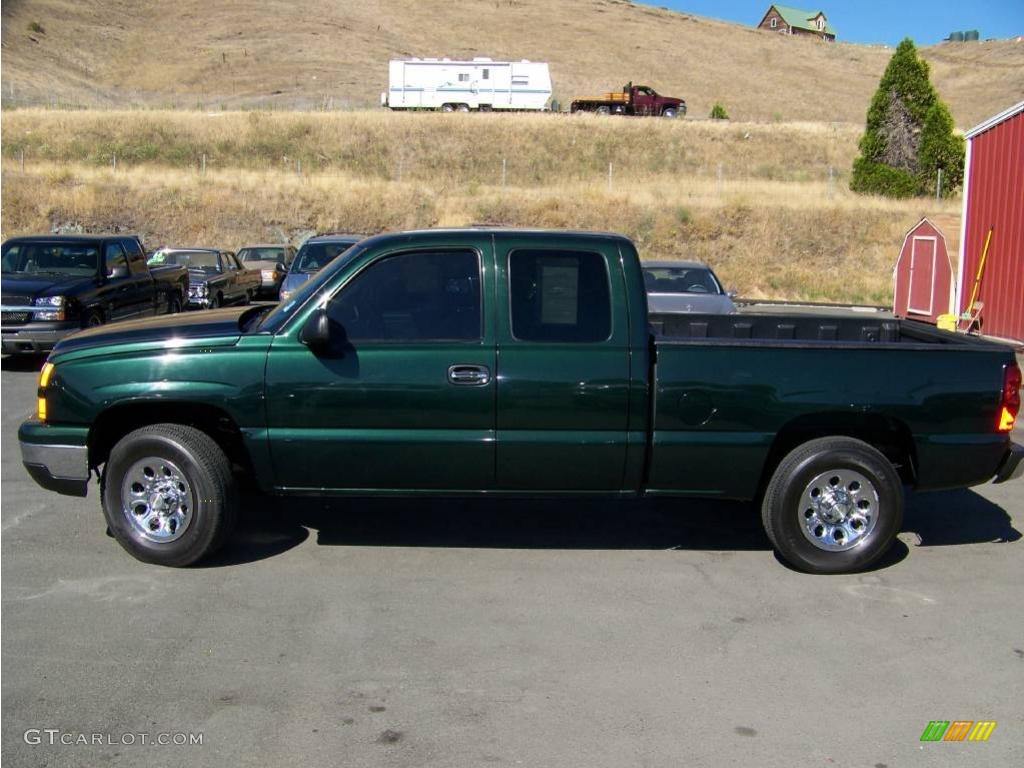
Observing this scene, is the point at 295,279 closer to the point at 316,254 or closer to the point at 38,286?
the point at 316,254

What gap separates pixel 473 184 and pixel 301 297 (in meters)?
34.0

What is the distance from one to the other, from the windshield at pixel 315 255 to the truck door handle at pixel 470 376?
10810mm

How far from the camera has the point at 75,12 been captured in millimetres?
82625

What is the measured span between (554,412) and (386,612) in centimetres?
144

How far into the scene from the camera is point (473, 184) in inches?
1547

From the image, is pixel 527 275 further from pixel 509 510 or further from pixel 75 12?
pixel 75 12

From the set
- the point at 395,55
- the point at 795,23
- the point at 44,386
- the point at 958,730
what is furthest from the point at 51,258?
the point at 795,23

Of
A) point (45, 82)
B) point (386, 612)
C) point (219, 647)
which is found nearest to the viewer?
point (219, 647)

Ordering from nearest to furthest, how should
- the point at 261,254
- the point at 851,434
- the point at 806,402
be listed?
1. the point at 806,402
2. the point at 851,434
3. the point at 261,254

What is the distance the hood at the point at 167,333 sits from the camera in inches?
235

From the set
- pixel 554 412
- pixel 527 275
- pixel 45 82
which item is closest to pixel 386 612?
pixel 554 412

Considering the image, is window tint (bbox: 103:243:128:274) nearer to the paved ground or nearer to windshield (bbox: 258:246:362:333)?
the paved ground

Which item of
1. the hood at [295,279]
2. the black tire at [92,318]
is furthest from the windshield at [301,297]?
the hood at [295,279]

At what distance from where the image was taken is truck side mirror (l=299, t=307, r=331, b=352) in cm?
568
